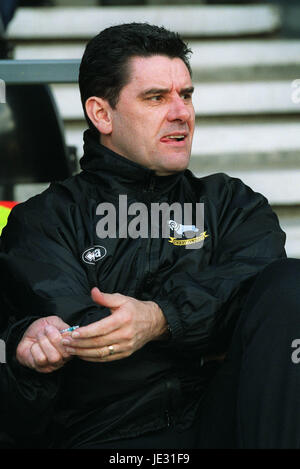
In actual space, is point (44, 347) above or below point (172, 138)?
below

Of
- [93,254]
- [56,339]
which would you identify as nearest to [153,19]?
[93,254]

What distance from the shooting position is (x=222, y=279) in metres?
2.44

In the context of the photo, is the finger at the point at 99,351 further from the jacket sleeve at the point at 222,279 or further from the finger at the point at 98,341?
the jacket sleeve at the point at 222,279

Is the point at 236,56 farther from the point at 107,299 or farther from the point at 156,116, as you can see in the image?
the point at 107,299

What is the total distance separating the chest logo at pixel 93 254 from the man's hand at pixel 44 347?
30 centimetres

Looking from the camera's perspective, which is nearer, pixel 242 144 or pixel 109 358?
pixel 109 358

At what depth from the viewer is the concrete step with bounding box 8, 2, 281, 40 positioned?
17.1 ft

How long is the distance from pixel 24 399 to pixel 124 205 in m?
0.71

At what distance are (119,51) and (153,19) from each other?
253 cm

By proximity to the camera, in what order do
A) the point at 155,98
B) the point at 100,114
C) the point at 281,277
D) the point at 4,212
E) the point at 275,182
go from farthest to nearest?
the point at 275,182
the point at 4,212
the point at 100,114
the point at 155,98
the point at 281,277

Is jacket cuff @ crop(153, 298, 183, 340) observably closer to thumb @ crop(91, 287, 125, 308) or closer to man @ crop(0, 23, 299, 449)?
man @ crop(0, 23, 299, 449)

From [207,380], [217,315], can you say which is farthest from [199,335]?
→ [207,380]

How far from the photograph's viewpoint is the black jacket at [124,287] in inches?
92.9

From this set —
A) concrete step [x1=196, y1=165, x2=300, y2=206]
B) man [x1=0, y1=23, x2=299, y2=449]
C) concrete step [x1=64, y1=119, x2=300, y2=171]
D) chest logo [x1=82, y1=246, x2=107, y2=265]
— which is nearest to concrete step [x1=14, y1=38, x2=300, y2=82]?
concrete step [x1=64, y1=119, x2=300, y2=171]
